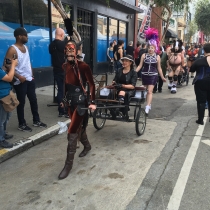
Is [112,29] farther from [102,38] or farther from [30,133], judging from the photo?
[30,133]

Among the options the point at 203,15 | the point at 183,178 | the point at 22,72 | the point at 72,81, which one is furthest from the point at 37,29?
the point at 203,15

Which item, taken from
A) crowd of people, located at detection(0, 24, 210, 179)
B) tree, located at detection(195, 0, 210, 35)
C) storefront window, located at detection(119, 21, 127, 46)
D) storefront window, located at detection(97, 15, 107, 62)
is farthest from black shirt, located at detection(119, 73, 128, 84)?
tree, located at detection(195, 0, 210, 35)

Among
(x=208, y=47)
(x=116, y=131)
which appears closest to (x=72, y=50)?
(x=116, y=131)

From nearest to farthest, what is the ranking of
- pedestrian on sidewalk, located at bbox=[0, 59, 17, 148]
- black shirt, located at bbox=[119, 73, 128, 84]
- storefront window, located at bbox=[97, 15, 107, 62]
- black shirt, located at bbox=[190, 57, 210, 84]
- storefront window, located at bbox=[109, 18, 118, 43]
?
pedestrian on sidewalk, located at bbox=[0, 59, 17, 148], black shirt, located at bbox=[119, 73, 128, 84], black shirt, located at bbox=[190, 57, 210, 84], storefront window, located at bbox=[97, 15, 107, 62], storefront window, located at bbox=[109, 18, 118, 43]

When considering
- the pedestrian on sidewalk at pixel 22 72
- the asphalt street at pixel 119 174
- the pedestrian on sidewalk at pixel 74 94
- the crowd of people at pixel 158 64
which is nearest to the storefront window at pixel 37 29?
the crowd of people at pixel 158 64

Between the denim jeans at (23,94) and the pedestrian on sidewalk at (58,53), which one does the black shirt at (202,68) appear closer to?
the pedestrian on sidewalk at (58,53)

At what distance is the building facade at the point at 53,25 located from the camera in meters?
8.55

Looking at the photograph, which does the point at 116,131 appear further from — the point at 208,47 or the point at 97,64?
the point at 97,64

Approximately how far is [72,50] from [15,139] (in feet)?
7.20

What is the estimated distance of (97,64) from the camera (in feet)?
46.5

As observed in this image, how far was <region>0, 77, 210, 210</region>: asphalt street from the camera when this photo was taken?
3059mm

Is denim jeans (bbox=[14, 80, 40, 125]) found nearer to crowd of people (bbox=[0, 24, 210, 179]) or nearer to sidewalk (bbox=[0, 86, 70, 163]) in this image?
crowd of people (bbox=[0, 24, 210, 179])

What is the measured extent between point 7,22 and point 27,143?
523 centimetres

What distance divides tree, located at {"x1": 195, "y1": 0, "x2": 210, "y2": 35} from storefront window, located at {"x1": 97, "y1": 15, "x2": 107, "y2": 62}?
27296 mm
